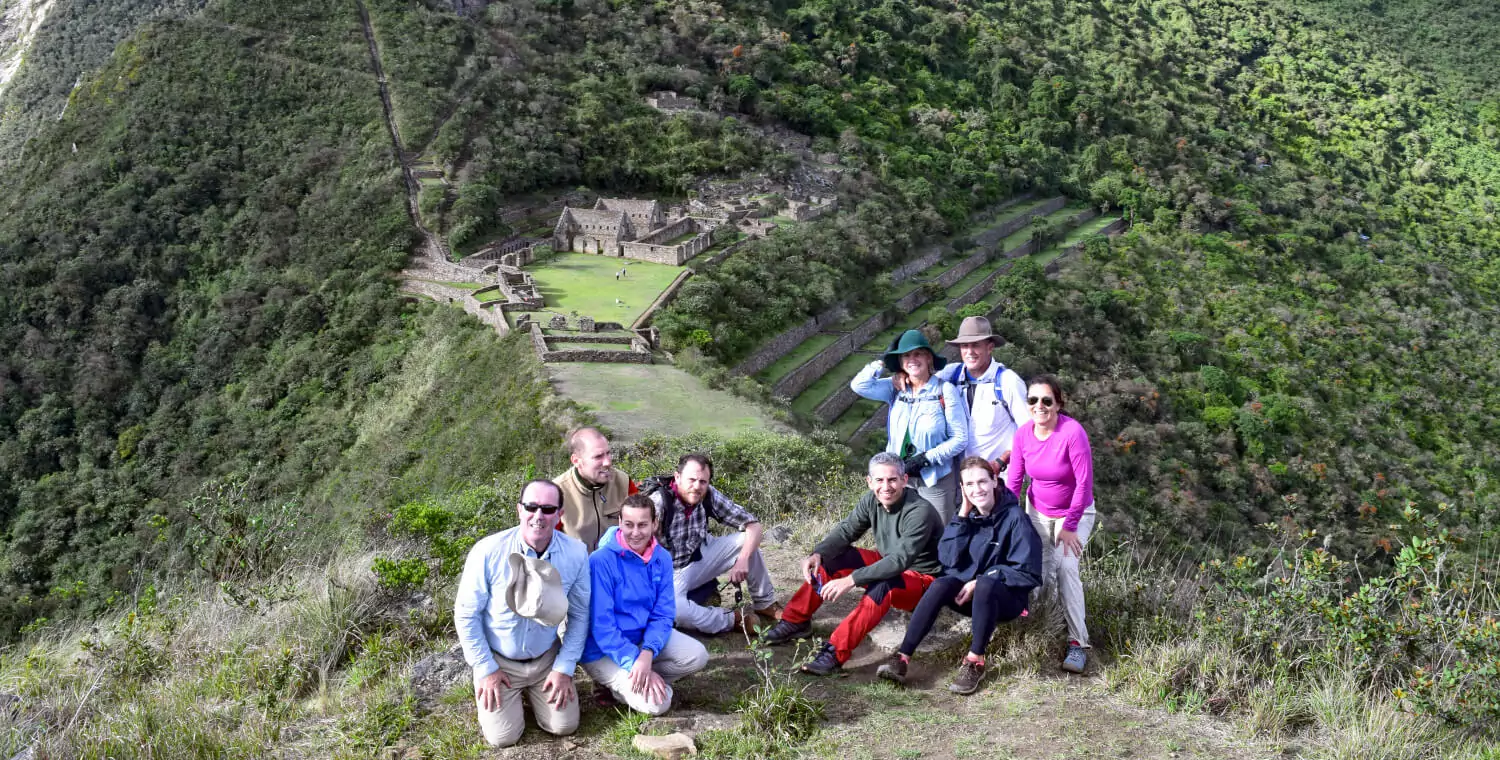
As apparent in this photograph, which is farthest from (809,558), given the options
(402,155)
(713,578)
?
(402,155)

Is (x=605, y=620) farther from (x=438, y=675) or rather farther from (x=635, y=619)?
(x=438, y=675)

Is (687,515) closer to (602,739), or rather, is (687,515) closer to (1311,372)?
(602,739)

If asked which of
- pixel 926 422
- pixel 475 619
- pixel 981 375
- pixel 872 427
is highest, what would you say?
pixel 981 375

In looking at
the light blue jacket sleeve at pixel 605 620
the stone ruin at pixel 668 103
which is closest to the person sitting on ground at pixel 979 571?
the light blue jacket sleeve at pixel 605 620

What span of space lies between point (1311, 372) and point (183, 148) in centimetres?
4282

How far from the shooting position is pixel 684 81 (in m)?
48.3

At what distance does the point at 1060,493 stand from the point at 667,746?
2.77m

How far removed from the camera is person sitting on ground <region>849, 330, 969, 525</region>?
6.50 m

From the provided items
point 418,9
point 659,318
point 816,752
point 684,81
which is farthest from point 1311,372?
point 418,9

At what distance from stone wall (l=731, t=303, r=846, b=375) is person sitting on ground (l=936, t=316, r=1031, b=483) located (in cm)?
1823

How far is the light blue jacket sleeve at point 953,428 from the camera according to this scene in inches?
253

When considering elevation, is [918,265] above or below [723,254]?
below

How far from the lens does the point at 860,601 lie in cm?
598

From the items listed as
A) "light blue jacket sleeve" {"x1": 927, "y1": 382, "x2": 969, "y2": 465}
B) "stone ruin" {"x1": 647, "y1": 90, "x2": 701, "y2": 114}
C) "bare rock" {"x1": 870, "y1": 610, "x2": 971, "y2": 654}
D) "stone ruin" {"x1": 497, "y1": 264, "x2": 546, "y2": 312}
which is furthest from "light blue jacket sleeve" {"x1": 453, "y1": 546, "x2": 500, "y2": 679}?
"stone ruin" {"x1": 647, "y1": 90, "x2": 701, "y2": 114}
